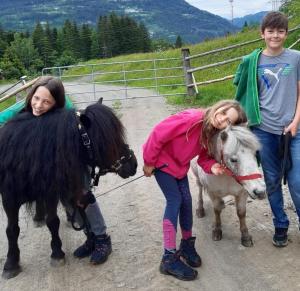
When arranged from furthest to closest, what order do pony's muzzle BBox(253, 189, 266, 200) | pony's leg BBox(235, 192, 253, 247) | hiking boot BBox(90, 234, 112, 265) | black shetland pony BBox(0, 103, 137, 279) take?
pony's leg BBox(235, 192, 253, 247), hiking boot BBox(90, 234, 112, 265), black shetland pony BBox(0, 103, 137, 279), pony's muzzle BBox(253, 189, 266, 200)

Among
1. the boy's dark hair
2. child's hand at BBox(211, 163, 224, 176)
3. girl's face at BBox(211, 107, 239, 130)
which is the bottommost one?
child's hand at BBox(211, 163, 224, 176)

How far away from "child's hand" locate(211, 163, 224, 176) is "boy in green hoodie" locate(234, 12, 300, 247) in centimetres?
50

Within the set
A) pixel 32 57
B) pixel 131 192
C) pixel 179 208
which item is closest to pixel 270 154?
pixel 179 208

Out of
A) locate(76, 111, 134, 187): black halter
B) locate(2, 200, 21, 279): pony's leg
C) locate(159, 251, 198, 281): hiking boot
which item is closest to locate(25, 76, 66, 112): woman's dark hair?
locate(76, 111, 134, 187): black halter

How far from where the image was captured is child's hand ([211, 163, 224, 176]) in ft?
10.2

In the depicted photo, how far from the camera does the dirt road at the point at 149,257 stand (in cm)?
312

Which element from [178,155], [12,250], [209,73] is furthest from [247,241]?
[209,73]

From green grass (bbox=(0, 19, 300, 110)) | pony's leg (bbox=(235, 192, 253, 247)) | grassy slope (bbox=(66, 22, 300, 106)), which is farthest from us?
green grass (bbox=(0, 19, 300, 110))

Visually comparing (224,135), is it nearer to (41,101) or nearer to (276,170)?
(276,170)

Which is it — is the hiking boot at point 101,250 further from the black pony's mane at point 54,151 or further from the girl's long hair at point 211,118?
the girl's long hair at point 211,118

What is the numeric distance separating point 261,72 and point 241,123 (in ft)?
1.62

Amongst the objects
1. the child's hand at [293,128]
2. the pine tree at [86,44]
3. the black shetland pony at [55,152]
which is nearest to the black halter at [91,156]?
the black shetland pony at [55,152]

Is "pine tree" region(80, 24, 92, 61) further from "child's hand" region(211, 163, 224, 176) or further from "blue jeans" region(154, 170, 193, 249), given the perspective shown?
"child's hand" region(211, 163, 224, 176)

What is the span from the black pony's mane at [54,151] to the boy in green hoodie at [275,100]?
3.64 ft
